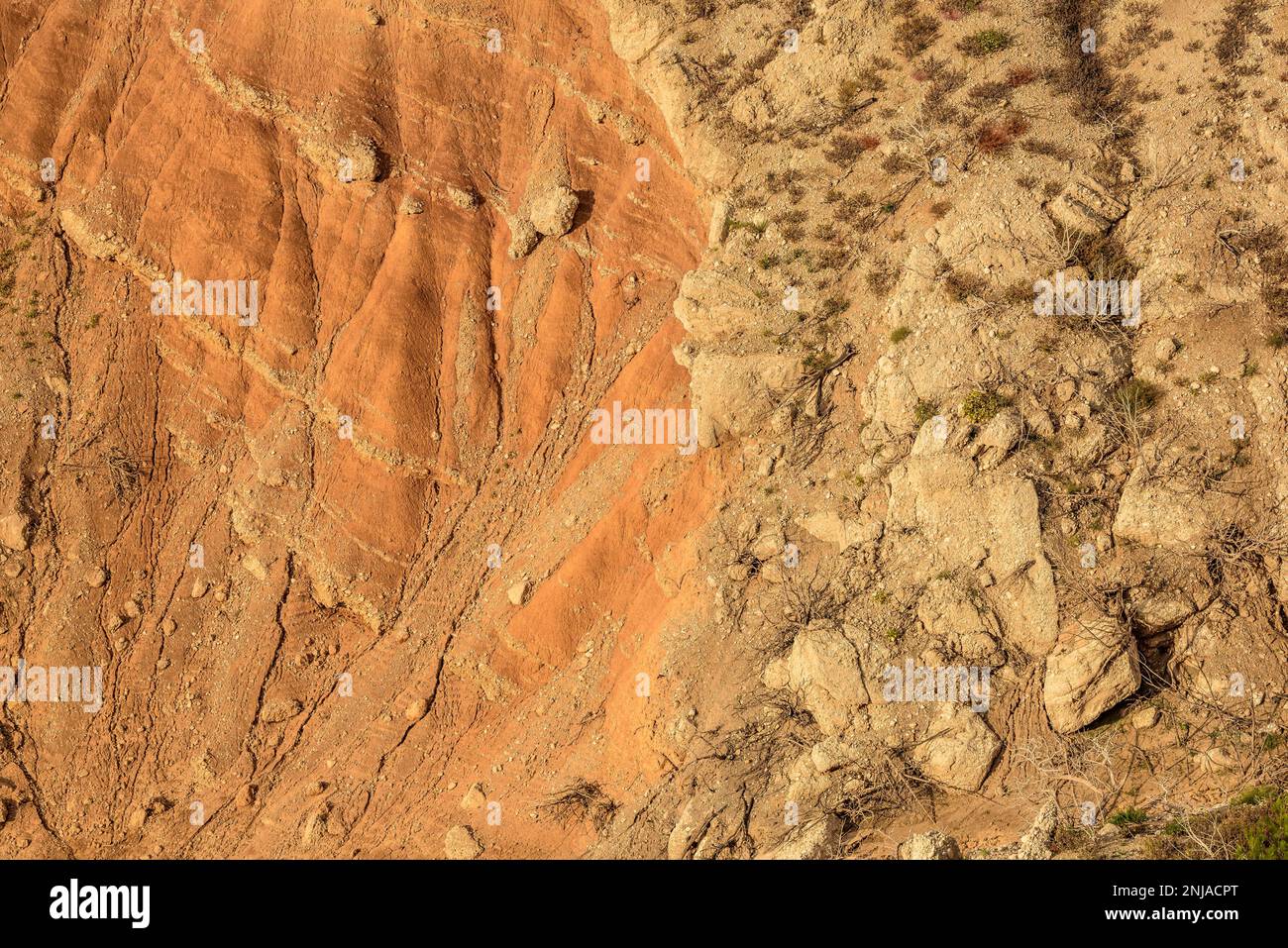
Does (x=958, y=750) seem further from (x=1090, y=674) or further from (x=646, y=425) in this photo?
(x=646, y=425)

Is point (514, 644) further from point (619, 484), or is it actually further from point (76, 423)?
point (76, 423)

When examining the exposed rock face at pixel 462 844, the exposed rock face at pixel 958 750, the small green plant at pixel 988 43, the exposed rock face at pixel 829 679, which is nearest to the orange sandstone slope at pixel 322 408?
the exposed rock face at pixel 462 844

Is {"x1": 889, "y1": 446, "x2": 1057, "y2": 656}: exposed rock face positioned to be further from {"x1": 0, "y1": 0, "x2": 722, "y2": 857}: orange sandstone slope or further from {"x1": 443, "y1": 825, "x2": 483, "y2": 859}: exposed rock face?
{"x1": 443, "y1": 825, "x2": 483, "y2": 859}: exposed rock face

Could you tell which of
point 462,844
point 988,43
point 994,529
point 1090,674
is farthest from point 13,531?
point 988,43

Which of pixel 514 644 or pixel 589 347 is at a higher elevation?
pixel 589 347
